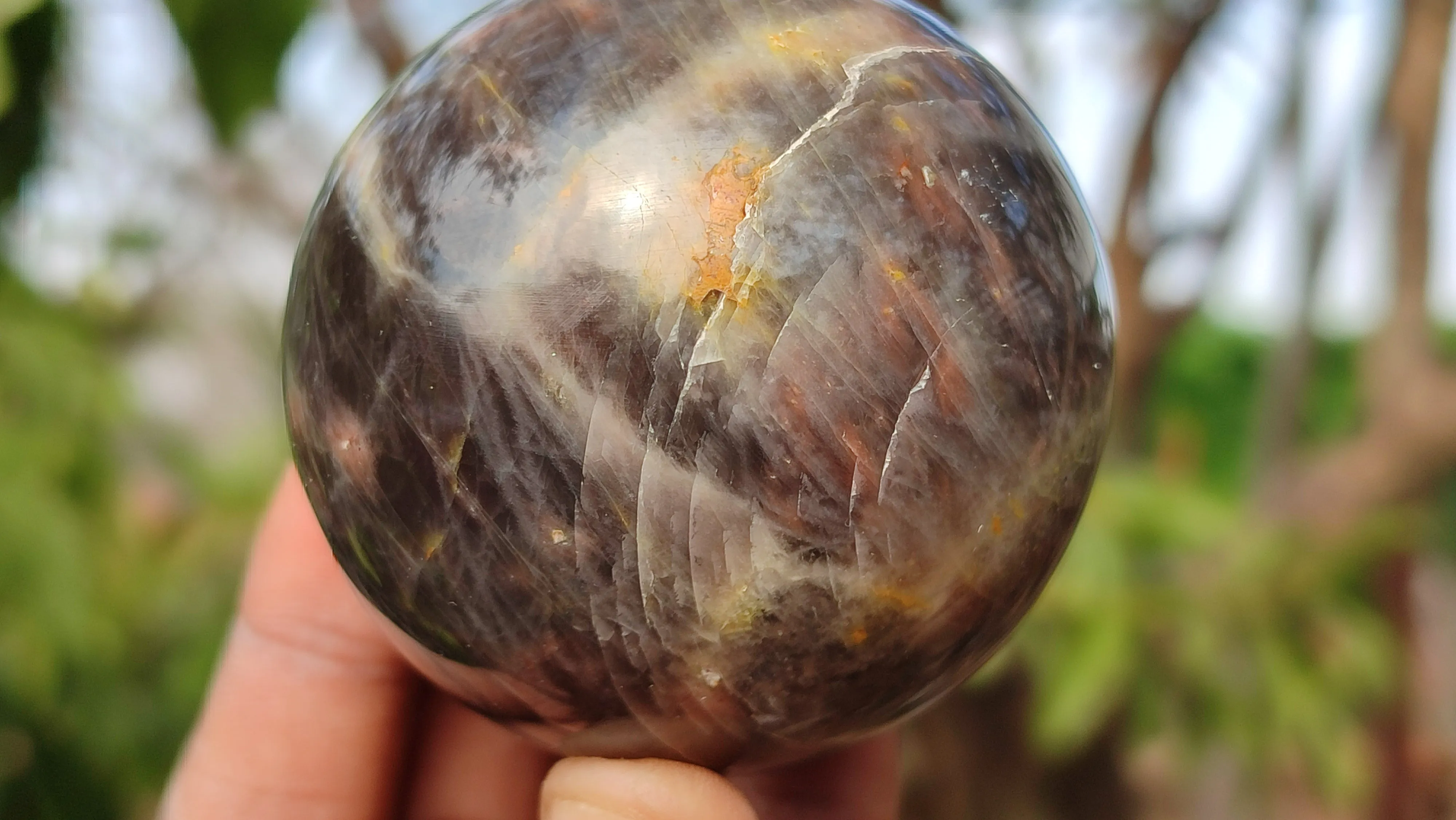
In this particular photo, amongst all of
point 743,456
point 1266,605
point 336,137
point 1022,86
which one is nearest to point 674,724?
point 743,456

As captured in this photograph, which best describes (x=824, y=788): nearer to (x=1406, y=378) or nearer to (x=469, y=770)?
(x=469, y=770)

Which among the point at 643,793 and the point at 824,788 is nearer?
the point at 643,793

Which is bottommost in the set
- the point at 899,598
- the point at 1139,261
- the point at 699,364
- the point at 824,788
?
the point at 1139,261

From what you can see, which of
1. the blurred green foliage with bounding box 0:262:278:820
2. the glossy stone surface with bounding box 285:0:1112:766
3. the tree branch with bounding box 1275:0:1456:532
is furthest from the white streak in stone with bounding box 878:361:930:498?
the tree branch with bounding box 1275:0:1456:532

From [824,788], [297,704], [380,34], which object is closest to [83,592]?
[297,704]

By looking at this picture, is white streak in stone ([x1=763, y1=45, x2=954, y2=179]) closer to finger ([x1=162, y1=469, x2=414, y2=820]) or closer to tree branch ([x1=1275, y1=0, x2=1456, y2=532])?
finger ([x1=162, y1=469, x2=414, y2=820])

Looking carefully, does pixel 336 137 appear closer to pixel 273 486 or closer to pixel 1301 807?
pixel 273 486
